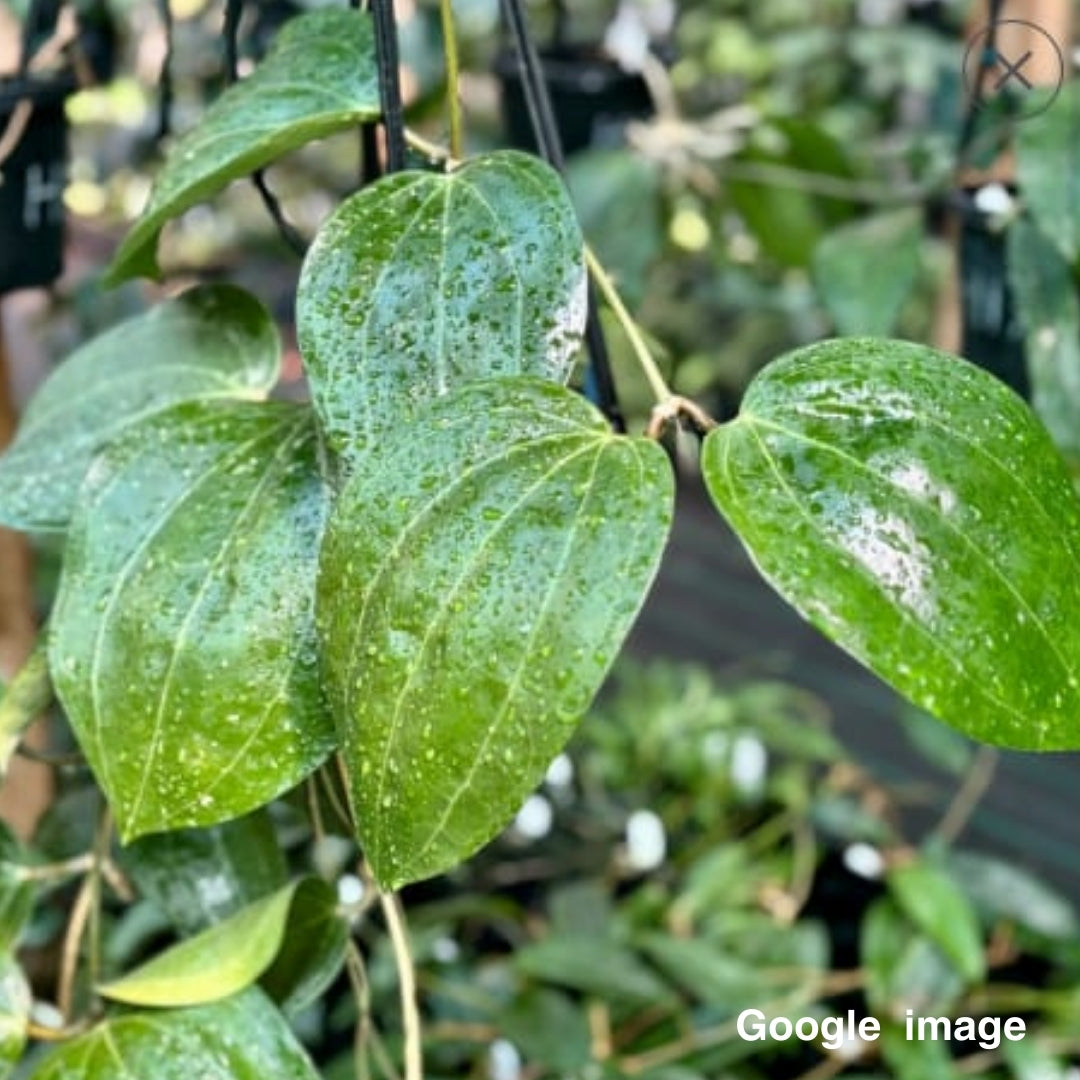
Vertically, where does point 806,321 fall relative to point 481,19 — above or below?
below

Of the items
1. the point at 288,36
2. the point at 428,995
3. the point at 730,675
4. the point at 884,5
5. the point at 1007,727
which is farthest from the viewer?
the point at 884,5

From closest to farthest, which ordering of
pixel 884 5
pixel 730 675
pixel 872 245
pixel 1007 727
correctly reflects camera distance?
pixel 1007 727, pixel 872 245, pixel 730 675, pixel 884 5

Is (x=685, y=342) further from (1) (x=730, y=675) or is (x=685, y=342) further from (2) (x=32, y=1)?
(2) (x=32, y=1)

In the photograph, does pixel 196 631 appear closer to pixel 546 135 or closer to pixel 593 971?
pixel 546 135

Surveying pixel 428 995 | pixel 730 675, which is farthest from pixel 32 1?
pixel 730 675

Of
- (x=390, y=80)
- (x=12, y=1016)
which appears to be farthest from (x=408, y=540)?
(x=12, y=1016)

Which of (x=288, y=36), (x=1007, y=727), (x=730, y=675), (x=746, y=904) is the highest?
(x=288, y=36)

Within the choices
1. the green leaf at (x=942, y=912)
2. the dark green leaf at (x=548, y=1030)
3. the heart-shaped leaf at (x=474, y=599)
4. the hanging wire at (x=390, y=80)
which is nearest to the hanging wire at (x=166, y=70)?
the hanging wire at (x=390, y=80)
